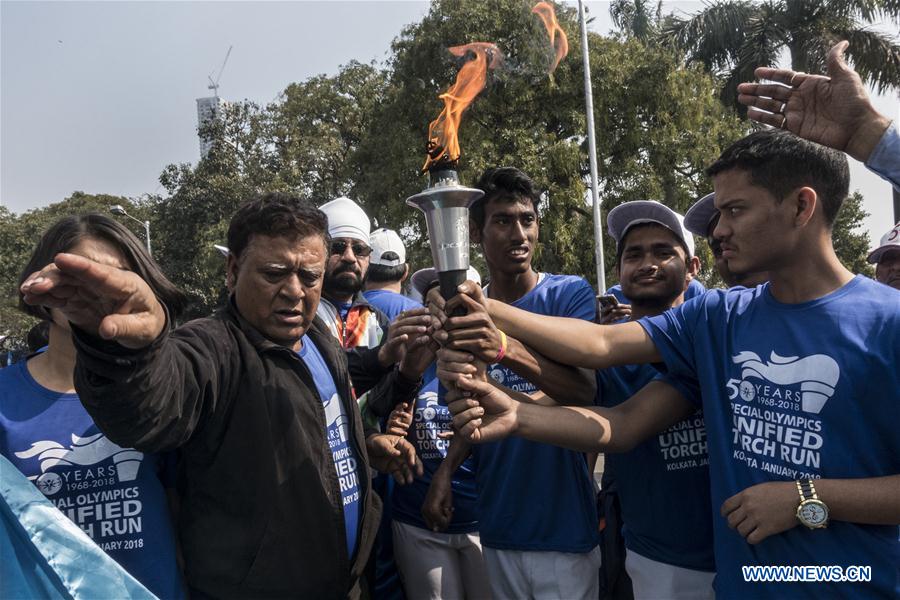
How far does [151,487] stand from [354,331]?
89.9 inches

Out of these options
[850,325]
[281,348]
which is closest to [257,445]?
[281,348]

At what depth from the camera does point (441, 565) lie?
4215 mm

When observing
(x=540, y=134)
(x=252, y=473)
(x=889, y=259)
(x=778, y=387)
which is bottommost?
(x=252, y=473)

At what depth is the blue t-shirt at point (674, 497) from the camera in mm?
3174

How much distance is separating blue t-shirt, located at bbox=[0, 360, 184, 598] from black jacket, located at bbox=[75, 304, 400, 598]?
0.31ft

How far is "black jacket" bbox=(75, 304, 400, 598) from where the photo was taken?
2.40m

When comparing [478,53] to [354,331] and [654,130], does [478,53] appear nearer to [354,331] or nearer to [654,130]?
[354,331]

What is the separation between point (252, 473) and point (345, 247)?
2.81 m

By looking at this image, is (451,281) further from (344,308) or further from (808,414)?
(344,308)

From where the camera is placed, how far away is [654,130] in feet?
61.6

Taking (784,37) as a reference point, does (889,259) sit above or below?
below

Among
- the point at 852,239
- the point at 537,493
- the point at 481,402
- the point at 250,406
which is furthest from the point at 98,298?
the point at 852,239

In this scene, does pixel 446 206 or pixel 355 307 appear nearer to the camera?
pixel 446 206

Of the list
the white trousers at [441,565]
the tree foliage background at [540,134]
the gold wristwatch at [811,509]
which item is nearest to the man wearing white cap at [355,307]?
the white trousers at [441,565]
